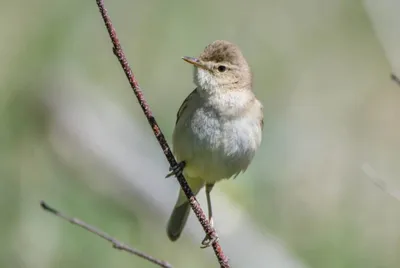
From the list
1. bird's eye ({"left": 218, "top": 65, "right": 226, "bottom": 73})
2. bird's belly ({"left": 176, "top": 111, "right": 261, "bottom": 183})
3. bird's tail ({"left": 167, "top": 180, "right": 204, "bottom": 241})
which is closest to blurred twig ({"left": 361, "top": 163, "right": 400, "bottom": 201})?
bird's belly ({"left": 176, "top": 111, "right": 261, "bottom": 183})

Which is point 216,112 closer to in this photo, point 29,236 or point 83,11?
point 29,236

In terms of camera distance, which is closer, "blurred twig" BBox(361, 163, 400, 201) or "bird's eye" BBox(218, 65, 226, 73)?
"blurred twig" BBox(361, 163, 400, 201)

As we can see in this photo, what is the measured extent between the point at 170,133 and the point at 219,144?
167cm

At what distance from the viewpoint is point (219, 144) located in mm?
4070

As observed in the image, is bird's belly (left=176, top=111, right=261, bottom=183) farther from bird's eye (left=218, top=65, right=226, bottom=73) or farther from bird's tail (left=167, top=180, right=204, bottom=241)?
bird's tail (left=167, top=180, right=204, bottom=241)

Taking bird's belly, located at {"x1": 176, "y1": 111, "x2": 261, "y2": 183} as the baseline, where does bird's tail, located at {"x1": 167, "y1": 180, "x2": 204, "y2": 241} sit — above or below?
below

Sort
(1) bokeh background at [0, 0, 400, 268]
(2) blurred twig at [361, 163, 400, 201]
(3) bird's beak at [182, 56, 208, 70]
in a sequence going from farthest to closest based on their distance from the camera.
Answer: (1) bokeh background at [0, 0, 400, 268] → (3) bird's beak at [182, 56, 208, 70] → (2) blurred twig at [361, 163, 400, 201]

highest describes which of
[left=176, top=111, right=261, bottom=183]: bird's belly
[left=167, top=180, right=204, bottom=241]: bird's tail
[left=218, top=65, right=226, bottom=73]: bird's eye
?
[left=218, top=65, right=226, bottom=73]: bird's eye

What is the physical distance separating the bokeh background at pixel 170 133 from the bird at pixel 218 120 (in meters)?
0.67

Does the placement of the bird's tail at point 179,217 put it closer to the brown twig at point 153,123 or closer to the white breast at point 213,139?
the white breast at point 213,139

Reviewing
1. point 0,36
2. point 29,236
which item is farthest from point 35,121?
point 29,236

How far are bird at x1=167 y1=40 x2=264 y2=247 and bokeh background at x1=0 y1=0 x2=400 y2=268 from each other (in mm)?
670

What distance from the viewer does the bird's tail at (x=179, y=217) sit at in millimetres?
4566

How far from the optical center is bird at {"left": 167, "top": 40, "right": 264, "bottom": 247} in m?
4.06
